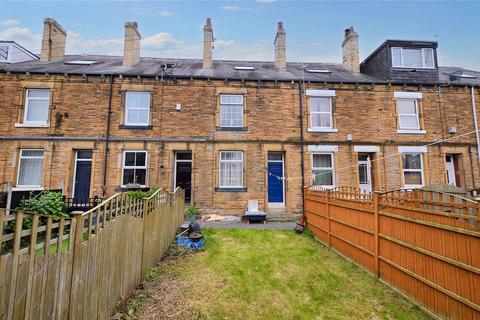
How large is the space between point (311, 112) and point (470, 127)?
8909 mm

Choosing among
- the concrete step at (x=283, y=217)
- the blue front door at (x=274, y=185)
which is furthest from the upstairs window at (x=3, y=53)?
the concrete step at (x=283, y=217)

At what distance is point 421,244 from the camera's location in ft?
14.3

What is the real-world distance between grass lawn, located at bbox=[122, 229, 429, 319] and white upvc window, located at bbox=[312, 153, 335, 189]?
231 inches

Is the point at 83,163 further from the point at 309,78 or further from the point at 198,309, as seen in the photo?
the point at 309,78

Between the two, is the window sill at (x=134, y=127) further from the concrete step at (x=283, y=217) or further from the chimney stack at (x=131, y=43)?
the concrete step at (x=283, y=217)

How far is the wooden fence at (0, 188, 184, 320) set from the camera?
1.96 m

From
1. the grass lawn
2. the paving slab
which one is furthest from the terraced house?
the grass lawn

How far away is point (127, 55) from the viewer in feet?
47.2

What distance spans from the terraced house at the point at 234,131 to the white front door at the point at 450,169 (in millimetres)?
68

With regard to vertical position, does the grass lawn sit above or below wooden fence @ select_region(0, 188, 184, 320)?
below

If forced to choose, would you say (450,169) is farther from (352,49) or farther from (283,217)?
(283,217)

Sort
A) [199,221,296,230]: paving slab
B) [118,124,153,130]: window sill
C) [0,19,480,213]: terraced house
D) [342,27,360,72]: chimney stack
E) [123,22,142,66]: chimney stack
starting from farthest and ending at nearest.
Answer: [342,27,360,72]: chimney stack → [123,22,142,66]: chimney stack → [118,124,153,130]: window sill → [0,19,480,213]: terraced house → [199,221,296,230]: paving slab

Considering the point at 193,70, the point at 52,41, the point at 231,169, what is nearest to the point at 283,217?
the point at 231,169

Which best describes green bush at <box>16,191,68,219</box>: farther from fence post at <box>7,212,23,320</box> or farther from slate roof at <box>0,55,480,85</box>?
slate roof at <box>0,55,480,85</box>
